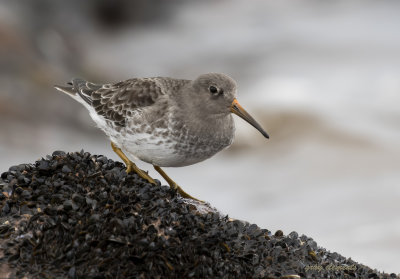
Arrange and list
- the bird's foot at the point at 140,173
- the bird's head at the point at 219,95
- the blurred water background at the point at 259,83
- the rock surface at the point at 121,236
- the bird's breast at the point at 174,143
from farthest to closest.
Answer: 1. the blurred water background at the point at 259,83
2. the bird's head at the point at 219,95
3. the bird's breast at the point at 174,143
4. the bird's foot at the point at 140,173
5. the rock surface at the point at 121,236

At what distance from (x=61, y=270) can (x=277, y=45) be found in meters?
16.1

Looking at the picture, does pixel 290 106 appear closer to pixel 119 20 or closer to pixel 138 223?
pixel 119 20

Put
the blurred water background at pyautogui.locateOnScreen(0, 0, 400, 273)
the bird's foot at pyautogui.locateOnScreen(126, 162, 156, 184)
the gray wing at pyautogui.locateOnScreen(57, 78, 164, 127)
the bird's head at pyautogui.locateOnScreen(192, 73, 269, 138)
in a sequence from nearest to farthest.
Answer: the bird's foot at pyautogui.locateOnScreen(126, 162, 156, 184), the bird's head at pyautogui.locateOnScreen(192, 73, 269, 138), the gray wing at pyautogui.locateOnScreen(57, 78, 164, 127), the blurred water background at pyautogui.locateOnScreen(0, 0, 400, 273)

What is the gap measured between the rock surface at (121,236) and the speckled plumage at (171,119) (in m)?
0.54

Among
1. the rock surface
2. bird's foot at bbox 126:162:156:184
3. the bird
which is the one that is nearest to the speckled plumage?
the bird

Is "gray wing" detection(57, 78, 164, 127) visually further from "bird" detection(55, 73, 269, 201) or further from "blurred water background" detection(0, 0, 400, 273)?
"blurred water background" detection(0, 0, 400, 273)

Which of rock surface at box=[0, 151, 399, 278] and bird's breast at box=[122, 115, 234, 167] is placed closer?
rock surface at box=[0, 151, 399, 278]

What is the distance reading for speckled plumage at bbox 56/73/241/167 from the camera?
649cm

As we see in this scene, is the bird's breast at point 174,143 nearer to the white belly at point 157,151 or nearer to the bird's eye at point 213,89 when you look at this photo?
the white belly at point 157,151

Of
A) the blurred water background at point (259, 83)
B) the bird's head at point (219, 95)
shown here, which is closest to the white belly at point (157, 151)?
the bird's head at point (219, 95)

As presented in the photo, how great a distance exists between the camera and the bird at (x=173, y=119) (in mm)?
6492

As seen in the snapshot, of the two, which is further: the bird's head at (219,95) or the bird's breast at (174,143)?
the bird's head at (219,95)

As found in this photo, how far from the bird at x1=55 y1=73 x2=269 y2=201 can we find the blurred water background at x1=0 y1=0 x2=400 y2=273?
202 inches

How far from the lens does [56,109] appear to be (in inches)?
535
